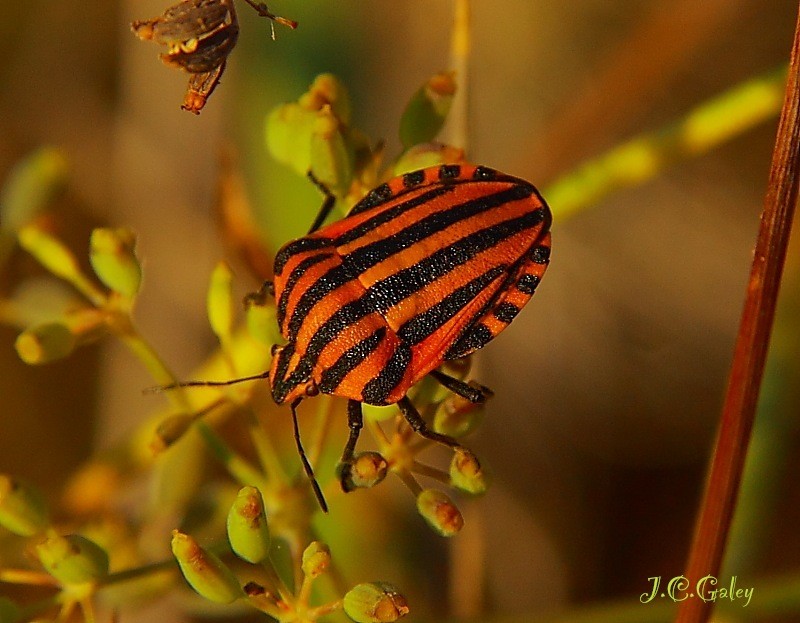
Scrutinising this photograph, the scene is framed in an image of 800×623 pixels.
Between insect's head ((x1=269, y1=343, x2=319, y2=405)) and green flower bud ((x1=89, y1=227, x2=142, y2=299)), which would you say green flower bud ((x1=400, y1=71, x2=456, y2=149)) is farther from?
green flower bud ((x1=89, y1=227, x2=142, y2=299))

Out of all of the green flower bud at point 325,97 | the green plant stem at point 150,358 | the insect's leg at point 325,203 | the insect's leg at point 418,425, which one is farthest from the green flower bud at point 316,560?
the green flower bud at point 325,97

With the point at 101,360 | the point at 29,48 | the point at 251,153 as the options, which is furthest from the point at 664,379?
the point at 29,48

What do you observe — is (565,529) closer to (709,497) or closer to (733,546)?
(733,546)

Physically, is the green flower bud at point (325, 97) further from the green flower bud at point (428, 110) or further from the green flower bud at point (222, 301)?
the green flower bud at point (222, 301)

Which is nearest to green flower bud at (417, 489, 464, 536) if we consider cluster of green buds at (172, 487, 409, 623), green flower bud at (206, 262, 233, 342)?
cluster of green buds at (172, 487, 409, 623)

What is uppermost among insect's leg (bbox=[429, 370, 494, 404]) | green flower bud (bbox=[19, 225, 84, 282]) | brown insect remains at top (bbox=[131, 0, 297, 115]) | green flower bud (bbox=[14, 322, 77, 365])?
brown insect remains at top (bbox=[131, 0, 297, 115])
